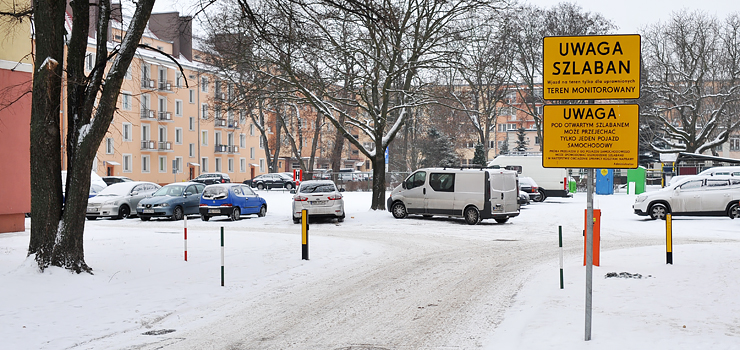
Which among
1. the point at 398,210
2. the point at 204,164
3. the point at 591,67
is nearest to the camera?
the point at 591,67

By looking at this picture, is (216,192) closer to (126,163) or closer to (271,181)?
(271,181)

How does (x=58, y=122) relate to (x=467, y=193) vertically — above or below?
above

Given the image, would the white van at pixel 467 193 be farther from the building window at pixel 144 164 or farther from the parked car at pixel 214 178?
the building window at pixel 144 164

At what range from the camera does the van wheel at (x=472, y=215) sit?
25.5 meters

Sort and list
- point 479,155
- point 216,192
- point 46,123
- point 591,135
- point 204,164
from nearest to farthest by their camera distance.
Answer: point 591,135
point 46,123
point 216,192
point 479,155
point 204,164

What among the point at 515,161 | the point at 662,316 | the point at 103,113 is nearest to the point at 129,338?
the point at 103,113

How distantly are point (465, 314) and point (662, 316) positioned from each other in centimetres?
237

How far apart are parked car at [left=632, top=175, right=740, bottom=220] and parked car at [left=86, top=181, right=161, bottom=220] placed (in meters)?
20.4

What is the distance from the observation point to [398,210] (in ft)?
91.2

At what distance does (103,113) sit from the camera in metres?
11.6

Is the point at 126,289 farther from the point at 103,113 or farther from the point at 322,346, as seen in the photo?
the point at 322,346

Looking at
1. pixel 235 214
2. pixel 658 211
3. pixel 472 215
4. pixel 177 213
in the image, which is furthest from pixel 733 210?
pixel 177 213

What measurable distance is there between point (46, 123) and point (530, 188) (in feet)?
109

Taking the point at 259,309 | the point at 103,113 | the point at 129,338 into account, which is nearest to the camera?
the point at 129,338
